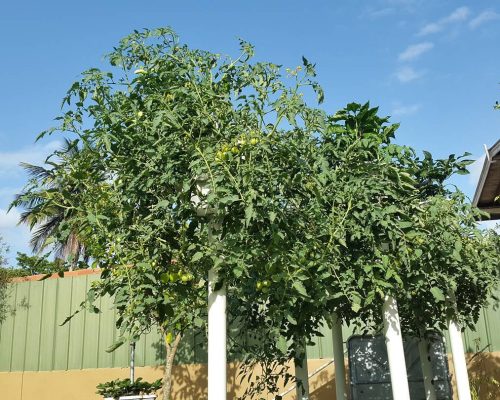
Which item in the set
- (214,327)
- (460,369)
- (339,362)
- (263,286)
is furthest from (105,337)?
(263,286)

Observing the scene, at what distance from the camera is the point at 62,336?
1384cm

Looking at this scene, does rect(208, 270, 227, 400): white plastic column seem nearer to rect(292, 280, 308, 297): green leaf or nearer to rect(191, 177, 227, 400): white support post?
rect(191, 177, 227, 400): white support post

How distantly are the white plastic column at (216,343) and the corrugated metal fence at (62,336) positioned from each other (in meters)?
7.96

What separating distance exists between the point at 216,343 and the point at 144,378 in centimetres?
911

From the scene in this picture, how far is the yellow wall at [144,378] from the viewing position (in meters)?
10.8

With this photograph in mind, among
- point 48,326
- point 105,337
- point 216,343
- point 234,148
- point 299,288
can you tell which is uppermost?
point 234,148

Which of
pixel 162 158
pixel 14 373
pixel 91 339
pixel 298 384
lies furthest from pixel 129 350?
pixel 162 158

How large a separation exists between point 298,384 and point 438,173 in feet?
9.12

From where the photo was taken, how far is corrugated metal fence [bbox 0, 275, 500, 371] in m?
12.7

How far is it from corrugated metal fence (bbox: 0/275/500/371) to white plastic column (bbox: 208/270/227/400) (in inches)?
314

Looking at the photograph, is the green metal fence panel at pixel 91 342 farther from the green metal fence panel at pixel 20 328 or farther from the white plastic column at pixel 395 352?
the white plastic column at pixel 395 352

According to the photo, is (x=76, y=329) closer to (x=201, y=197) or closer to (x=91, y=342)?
(x=91, y=342)

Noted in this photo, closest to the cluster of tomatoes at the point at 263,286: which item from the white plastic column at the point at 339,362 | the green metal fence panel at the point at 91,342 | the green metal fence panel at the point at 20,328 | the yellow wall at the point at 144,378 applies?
the white plastic column at the point at 339,362

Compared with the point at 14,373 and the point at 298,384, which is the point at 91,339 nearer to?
the point at 14,373
